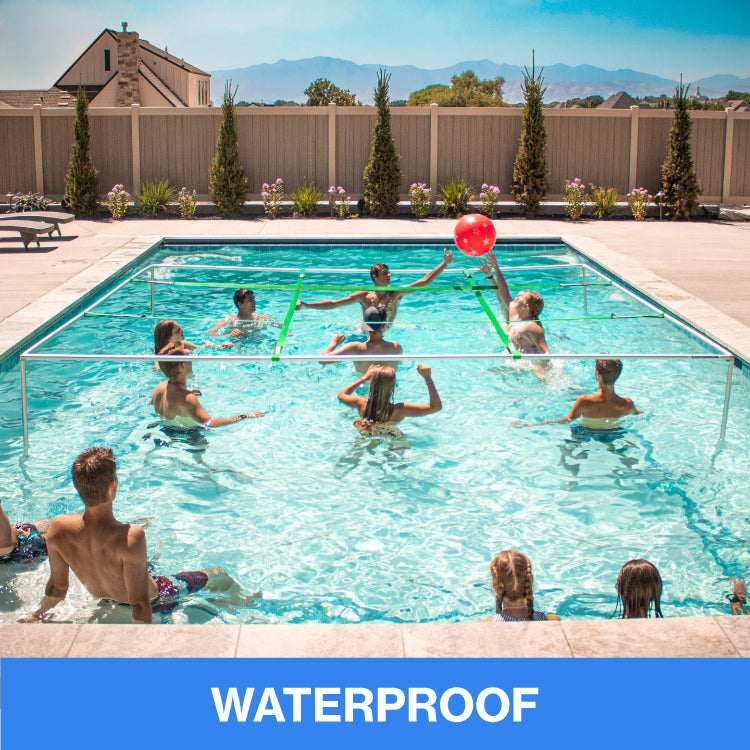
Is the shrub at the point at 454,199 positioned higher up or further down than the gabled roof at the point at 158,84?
further down

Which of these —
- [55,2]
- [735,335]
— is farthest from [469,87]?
[735,335]

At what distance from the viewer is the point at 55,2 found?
171 meters

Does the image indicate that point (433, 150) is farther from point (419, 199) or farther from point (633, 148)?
point (633, 148)

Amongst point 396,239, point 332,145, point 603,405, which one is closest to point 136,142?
point 332,145

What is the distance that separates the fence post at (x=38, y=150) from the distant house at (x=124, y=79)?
760 inches

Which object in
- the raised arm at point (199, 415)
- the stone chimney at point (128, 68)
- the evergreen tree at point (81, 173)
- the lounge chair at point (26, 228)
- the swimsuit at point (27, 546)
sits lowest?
the swimsuit at point (27, 546)

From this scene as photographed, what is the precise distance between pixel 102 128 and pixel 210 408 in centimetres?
1371

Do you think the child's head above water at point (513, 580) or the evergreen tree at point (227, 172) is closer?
the child's head above water at point (513, 580)

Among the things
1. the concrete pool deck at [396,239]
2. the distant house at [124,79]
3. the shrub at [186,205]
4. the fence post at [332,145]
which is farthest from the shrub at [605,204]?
the distant house at [124,79]

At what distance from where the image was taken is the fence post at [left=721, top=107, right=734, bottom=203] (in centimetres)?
1927

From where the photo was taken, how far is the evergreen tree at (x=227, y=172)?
59.5ft

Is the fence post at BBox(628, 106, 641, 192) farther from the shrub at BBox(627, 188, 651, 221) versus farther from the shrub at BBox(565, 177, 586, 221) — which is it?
the shrub at BBox(565, 177, 586, 221)

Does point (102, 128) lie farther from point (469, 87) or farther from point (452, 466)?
point (469, 87)

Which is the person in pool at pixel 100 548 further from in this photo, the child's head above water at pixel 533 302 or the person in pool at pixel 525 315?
the child's head above water at pixel 533 302
